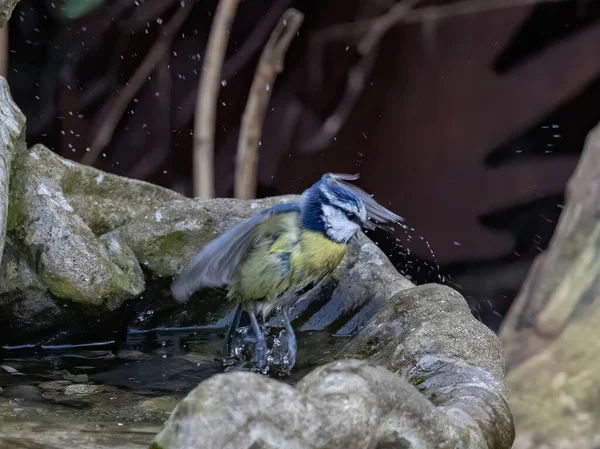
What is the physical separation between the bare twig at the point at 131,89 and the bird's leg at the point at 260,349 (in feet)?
7.21

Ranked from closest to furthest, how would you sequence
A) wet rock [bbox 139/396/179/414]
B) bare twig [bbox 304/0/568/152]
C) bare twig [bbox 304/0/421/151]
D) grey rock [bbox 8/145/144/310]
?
1. wet rock [bbox 139/396/179/414]
2. grey rock [bbox 8/145/144/310]
3. bare twig [bbox 304/0/568/152]
4. bare twig [bbox 304/0/421/151]

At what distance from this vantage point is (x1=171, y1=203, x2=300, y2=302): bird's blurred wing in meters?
2.48

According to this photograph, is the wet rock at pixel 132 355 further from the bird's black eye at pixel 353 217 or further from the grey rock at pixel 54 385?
the bird's black eye at pixel 353 217

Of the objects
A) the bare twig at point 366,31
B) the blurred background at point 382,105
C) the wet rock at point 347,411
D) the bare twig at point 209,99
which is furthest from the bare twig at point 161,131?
the wet rock at point 347,411

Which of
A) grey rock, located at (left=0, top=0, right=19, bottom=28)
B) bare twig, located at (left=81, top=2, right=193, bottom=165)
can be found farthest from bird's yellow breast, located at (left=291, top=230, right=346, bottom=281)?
bare twig, located at (left=81, top=2, right=193, bottom=165)

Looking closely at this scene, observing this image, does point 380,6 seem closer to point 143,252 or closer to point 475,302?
point 475,302

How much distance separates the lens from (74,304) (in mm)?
2492

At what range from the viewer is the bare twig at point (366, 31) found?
14.0 feet

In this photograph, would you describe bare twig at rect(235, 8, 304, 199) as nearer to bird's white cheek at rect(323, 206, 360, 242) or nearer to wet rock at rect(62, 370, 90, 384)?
bird's white cheek at rect(323, 206, 360, 242)

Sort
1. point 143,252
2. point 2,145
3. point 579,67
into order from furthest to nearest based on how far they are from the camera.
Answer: point 579,67 < point 143,252 < point 2,145

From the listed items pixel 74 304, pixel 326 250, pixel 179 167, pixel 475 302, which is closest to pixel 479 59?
pixel 475 302

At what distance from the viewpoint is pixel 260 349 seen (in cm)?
264

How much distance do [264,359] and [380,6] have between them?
2374 mm

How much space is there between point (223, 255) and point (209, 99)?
2.04 metres
